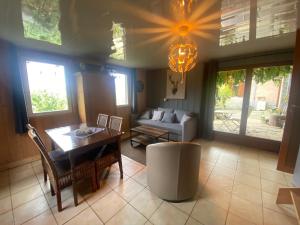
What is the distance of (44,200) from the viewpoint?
1.76 metres

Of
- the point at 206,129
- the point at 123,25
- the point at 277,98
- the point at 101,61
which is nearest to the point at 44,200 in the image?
the point at 123,25

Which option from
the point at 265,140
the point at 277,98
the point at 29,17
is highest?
the point at 29,17

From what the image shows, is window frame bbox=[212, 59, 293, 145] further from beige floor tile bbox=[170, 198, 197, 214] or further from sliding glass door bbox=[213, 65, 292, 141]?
beige floor tile bbox=[170, 198, 197, 214]

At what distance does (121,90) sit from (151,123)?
5.06 ft

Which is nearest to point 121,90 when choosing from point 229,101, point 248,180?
point 229,101

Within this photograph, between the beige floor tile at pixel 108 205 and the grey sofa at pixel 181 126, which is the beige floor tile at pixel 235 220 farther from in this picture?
the grey sofa at pixel 181 126

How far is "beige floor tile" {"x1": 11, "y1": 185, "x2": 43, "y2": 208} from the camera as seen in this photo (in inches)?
68.2

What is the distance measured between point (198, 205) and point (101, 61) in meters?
3.79

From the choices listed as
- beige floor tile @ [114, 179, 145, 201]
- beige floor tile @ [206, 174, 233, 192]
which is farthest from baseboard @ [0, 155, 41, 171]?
beige floor tile @ [206, 174, 233, 192]

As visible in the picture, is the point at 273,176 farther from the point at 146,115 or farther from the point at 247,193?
the point at 146,115

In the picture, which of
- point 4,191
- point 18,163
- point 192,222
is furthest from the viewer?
point 18,163

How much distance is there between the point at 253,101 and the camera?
3.43 meters

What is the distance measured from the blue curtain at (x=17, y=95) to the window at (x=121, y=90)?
2348mm

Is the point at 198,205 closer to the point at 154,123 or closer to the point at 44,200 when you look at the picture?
the point at 44,200
